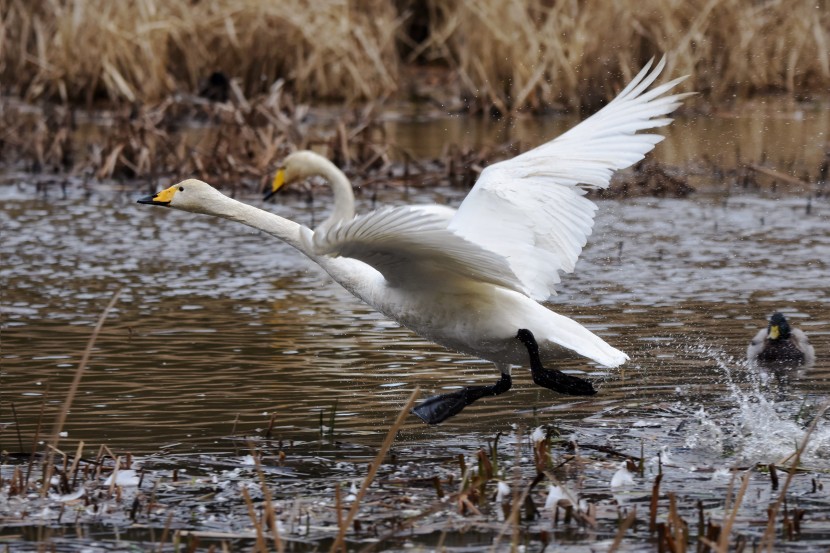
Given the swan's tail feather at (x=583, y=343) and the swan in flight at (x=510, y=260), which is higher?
the swan in flight at (x=510, y=260)

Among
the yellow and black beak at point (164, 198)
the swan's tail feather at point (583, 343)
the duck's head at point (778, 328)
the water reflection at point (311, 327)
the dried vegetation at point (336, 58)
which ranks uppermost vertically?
the dried vegetation at point (336, 58)

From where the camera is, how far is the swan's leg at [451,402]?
638cm

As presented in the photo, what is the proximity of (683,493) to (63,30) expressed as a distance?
50.6 ft

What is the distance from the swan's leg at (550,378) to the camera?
635 cm

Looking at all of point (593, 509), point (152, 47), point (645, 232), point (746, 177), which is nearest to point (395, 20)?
point (152, 47)

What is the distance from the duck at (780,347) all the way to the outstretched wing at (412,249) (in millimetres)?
1964

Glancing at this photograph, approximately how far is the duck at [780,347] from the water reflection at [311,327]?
0.11m

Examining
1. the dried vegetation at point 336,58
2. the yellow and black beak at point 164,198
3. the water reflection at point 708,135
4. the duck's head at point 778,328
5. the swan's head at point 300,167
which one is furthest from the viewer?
the dried vegetation at point 336,58

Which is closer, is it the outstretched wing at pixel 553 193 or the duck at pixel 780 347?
the outstretched wing at pixel 553 193

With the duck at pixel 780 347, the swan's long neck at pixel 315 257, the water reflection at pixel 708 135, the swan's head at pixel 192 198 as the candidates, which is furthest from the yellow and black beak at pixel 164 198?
the water reflection at pixel 708 135

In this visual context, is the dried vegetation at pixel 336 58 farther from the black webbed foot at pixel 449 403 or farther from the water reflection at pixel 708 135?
the black webbed foot at pixel 449 403

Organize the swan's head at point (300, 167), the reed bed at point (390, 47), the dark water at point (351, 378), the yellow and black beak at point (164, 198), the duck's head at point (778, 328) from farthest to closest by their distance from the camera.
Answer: the reed bed at point (390, 47)
the swan's head at point (300, 167)
the duck's head at point (778, 328)
the yellow and black beak at point (164, 198)
the dark water at point (351, 378)

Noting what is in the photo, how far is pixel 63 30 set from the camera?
19.3 m

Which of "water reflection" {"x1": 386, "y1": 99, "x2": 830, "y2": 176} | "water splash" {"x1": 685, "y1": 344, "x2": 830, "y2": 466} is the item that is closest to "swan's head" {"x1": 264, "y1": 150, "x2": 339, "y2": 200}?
"water splash" {"x1": 685, "y1": 344, "x2": 830, "y2": 466}
